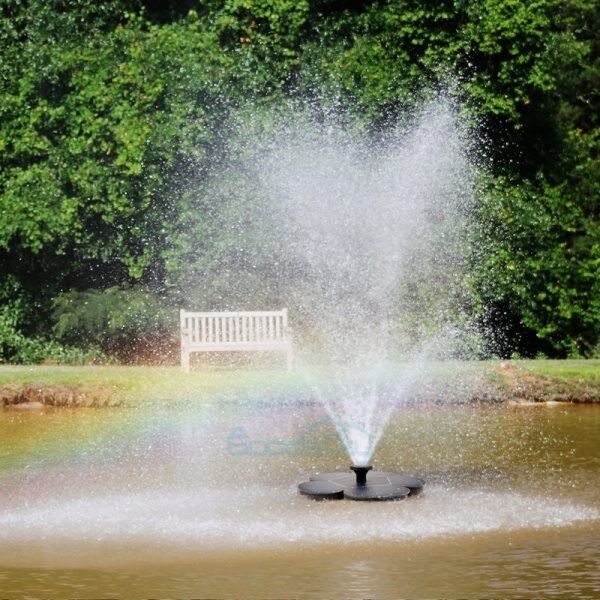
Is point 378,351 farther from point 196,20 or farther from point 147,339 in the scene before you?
point 196,20

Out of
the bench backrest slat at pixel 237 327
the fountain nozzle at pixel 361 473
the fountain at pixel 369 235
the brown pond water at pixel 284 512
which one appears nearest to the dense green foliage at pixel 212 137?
the fountain at pixel 369 235

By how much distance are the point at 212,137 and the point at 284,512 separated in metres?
10.3

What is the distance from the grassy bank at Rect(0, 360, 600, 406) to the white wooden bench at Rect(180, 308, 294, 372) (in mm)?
1322

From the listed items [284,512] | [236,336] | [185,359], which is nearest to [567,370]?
[236,336]

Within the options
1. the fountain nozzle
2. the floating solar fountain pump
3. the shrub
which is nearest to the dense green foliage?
the shrub

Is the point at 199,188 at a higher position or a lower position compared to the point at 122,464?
higher

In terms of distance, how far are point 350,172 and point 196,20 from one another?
13.3ft

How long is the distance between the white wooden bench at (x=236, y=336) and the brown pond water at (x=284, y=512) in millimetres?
2833

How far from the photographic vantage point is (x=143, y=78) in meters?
19.2

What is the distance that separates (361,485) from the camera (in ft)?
32.9

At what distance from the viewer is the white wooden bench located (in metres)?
17.4

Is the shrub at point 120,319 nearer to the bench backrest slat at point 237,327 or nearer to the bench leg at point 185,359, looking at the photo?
the bench backrest slat at point 237,327

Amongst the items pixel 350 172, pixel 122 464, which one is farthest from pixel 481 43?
pixel 122 464

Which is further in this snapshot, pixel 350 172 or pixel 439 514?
pixel 350 172
